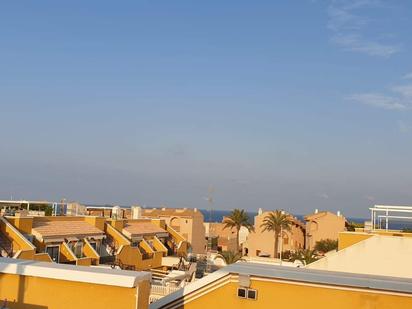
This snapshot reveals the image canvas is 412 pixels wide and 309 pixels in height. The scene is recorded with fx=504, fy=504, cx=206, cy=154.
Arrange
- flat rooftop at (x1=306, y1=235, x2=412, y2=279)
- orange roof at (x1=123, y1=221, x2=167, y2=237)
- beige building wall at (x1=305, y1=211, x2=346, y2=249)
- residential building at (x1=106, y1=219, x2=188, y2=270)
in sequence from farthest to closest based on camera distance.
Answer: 1. beige building wall at (x1=305, y1=211, x2=346, y2=249)
2. orange roof at (x1=123, y1=221, x2=167, y2=237)
3. residential building at (x1=106, y1=219, x2=188, y2=270)
4. flat rooftop at (x1=306, y1=235, x2=412, y2=279)

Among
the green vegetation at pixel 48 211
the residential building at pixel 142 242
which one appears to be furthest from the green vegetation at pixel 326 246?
the green vegetation at pixel 48 211

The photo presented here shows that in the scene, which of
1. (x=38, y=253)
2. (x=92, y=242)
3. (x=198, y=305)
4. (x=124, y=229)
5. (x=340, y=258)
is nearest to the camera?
(x=198, y=305)

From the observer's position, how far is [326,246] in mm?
74500

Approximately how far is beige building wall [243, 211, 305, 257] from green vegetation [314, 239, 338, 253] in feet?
20.7

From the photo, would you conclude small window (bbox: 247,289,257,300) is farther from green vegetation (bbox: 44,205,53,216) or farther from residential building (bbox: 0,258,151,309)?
green vegetation (bbox: 44,205,53,216)

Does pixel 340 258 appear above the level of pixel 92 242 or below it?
above

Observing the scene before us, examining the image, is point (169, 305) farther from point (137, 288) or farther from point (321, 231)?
point (321, 231)

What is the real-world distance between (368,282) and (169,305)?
3.54 metres

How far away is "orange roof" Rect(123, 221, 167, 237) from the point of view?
4997cm

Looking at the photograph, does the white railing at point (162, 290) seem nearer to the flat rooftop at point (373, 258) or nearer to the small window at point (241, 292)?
the flat rooftop at point (373, 258)

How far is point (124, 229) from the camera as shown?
49.2 meters

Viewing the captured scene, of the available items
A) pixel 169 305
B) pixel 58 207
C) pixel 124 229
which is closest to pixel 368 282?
pixel 169 305

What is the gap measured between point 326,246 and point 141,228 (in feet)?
109

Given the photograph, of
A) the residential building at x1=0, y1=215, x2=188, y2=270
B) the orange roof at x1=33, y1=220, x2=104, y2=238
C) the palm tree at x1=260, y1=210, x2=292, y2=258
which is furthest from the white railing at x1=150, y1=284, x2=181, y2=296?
the palm tree at x1=260, y1=210, x2=292, y2=258
